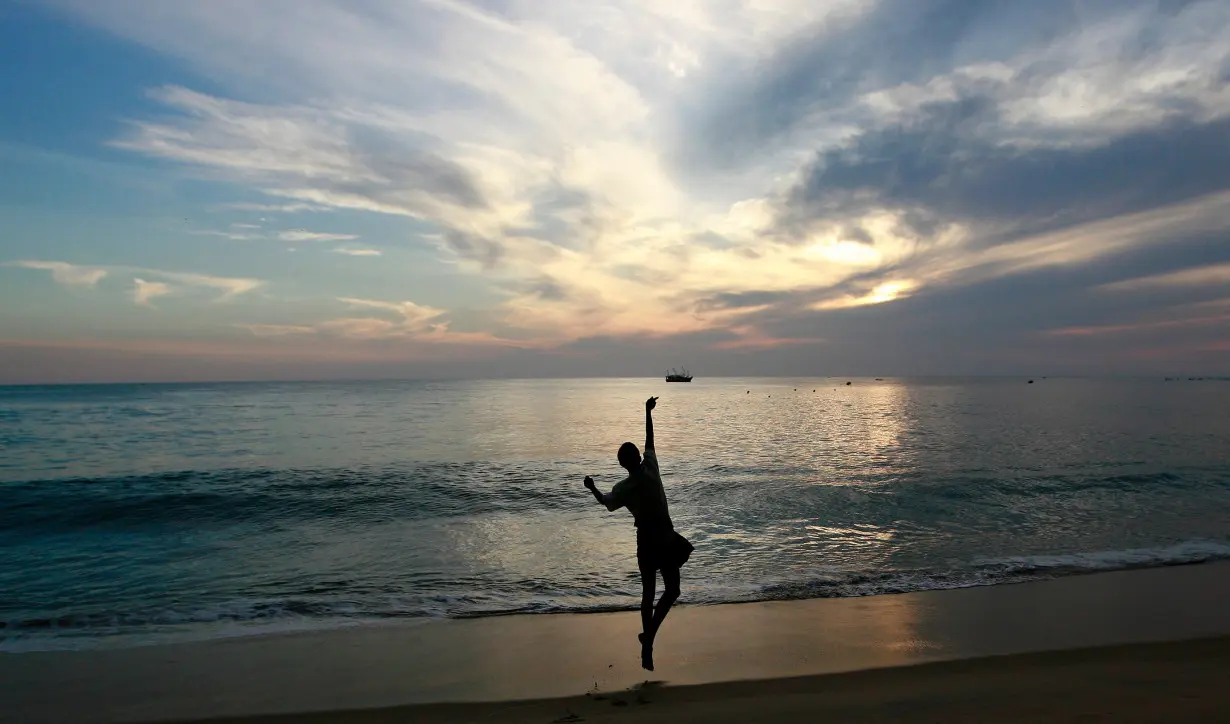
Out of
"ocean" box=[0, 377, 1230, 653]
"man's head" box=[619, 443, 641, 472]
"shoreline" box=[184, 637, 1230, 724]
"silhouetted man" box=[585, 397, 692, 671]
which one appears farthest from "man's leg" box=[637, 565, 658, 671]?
"ocean" box=[0, 377, 1230, 653]

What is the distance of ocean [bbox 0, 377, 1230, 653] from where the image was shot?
34.7 ft

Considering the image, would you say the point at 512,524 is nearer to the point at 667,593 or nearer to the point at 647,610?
the point at 647,610

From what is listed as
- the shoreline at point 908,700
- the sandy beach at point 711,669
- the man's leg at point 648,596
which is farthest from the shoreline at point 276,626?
the man's leg at point 648,596

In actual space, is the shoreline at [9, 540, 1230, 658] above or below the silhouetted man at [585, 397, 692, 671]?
below

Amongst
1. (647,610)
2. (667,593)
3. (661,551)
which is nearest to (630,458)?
(661,551)

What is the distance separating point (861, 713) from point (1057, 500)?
60.1 ft

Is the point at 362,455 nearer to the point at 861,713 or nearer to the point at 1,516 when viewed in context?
the point at 1,516

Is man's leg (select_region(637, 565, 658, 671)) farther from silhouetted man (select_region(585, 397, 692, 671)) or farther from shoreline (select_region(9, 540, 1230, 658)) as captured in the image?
shoreline (select_region(9, 540, 1230, 658))

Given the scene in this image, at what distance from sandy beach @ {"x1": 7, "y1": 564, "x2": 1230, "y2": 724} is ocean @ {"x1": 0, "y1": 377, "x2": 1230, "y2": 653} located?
1085 mm

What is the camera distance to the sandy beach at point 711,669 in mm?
5996

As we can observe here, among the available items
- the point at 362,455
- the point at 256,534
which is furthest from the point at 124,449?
the point at 256,534

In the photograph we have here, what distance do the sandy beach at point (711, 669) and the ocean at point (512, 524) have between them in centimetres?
108

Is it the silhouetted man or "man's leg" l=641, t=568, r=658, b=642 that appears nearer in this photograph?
the silhouetted man

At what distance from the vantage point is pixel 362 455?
3083 centimetres
